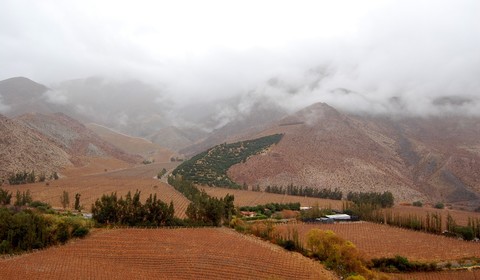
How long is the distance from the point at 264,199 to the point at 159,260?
251ft

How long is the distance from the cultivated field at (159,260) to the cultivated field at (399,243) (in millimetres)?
13771

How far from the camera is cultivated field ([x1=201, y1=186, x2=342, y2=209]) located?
117 meters

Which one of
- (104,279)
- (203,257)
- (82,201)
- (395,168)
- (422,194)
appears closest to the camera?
(104,279)

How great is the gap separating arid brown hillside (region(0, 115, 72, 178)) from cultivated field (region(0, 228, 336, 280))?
10080 centimetres

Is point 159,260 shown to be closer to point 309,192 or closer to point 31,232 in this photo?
point 31,232

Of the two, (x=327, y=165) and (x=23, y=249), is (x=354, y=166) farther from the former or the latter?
(x=23, y=249)

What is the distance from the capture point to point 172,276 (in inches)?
1747

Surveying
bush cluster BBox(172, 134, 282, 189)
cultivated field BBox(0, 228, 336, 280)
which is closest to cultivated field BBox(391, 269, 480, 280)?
cultivated field BBox(0, 228, 336, 280)

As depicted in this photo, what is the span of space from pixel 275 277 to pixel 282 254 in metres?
11.8

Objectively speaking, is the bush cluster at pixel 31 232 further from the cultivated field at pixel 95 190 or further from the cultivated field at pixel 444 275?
the cultivated field at pixel 444 275

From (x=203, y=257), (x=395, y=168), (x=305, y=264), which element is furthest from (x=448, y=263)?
(x=395, y=168)

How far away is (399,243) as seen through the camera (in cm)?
7212

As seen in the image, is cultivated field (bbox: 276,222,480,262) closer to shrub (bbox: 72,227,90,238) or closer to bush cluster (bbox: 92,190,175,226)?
bush cluster (bbox: 92,190,175,226)

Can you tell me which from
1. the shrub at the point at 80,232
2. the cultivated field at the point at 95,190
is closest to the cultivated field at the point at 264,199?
the cultivated field at the point at 95,190
